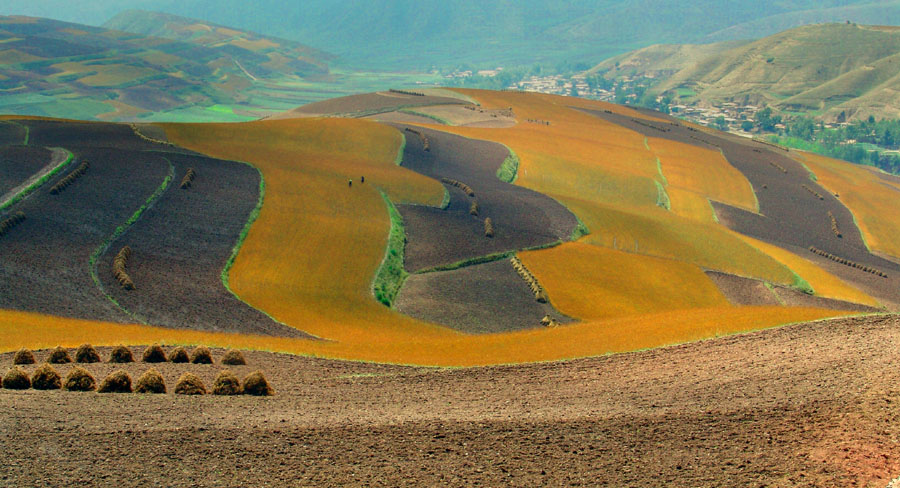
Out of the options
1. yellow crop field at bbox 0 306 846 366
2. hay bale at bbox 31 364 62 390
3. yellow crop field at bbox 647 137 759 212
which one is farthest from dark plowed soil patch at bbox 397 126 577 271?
hay bale at bbox 31 364 62 390

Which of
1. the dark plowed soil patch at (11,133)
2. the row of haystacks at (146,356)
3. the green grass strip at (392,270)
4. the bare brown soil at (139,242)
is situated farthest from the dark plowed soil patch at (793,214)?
the dark plowed soil patch at (11,133)

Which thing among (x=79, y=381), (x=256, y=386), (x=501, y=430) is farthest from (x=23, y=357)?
(x=501, y=430)

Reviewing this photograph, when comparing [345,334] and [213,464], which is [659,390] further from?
[345,334]

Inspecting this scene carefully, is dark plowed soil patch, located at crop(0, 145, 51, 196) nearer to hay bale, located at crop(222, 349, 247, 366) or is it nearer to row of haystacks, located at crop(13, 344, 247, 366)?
row of haystacks, located at crop(13, 344, 247, 366)

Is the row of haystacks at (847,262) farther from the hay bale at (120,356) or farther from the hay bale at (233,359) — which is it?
the hay bale at (120,356)

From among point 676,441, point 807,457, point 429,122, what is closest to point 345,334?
point 676,441

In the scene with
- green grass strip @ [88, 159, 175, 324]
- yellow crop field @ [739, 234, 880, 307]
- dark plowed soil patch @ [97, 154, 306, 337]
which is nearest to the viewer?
dark plowed soil patch @ [97, 154, 306, 337]
